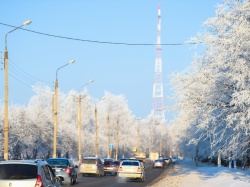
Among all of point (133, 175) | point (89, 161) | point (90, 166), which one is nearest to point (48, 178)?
point (133, 175)

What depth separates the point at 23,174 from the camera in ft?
48.8

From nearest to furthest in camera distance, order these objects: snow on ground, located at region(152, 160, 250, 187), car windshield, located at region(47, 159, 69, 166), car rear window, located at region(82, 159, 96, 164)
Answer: snow on ground, located at region(152, 160, 250, 187) < car windshield, located at region(47, 159, 69, 166) < car rear window, located at region(82, 159, 96, 164)

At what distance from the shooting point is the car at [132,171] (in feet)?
140

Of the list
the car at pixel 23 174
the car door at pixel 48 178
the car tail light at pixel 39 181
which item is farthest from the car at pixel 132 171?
the car tail light at pixel 39 181

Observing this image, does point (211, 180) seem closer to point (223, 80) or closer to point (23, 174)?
point (223, 80)

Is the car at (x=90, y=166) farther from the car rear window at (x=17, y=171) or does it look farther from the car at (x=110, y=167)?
the car rear window at (x=17, y=171)

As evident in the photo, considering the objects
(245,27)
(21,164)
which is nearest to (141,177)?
(245,27)

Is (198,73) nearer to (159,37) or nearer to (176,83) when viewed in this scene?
(176,83)

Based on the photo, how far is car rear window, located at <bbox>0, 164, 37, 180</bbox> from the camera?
1481 centimetres

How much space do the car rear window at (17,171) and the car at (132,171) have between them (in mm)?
28059

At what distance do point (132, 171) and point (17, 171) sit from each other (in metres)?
28.3

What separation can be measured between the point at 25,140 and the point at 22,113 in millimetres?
5107

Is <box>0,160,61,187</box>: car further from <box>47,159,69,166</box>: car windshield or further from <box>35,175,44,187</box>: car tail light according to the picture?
<box>47,159,69,166</box>: car windshield

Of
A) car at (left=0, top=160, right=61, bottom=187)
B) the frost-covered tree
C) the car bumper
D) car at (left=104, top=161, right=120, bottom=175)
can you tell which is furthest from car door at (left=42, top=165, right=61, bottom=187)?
car at (left=104, top=161, right=120, bottom=175)
